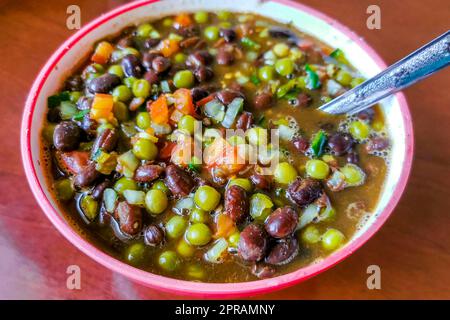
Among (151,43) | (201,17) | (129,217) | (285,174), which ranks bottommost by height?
(129,217)

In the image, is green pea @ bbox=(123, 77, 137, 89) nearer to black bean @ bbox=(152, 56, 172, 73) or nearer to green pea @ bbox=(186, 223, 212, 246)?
black bean @ bbox=(152, 56, 172, 73)

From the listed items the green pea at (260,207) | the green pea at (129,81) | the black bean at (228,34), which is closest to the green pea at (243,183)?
the green pea at (260,207)

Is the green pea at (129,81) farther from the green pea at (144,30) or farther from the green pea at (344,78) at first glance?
the green pea at (344,78)

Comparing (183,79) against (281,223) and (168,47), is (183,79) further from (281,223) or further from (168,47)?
(281,223)

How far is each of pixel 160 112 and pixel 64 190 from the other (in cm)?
39

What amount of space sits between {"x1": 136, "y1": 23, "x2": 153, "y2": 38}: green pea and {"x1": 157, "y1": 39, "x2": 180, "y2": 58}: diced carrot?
0.23 ft

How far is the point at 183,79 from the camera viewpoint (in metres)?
1.74

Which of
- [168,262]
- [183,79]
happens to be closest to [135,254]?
[168,262]

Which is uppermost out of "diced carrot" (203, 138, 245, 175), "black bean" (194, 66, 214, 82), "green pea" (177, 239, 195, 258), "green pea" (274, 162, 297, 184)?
"black bean" (194, 66, 214, 82)

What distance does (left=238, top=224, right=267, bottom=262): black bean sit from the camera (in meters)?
1.40

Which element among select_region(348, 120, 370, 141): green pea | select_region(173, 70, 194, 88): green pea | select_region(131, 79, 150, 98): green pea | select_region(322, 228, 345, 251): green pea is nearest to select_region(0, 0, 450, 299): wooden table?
select_region(322, 228, 345, 251): green pea

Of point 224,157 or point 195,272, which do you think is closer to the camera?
point 195,272

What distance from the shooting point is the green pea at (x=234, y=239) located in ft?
4.82
